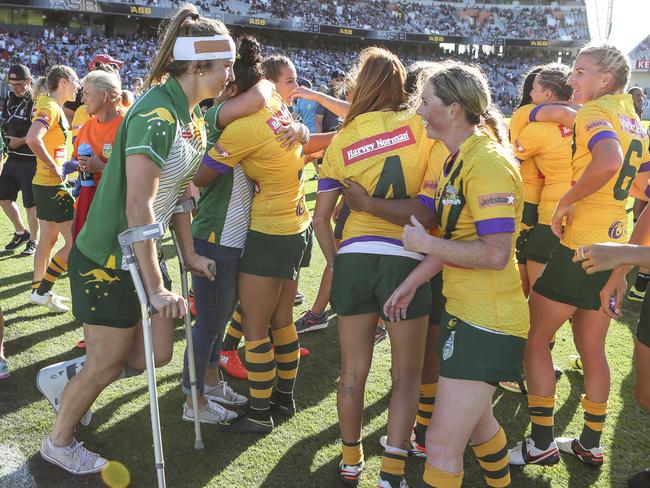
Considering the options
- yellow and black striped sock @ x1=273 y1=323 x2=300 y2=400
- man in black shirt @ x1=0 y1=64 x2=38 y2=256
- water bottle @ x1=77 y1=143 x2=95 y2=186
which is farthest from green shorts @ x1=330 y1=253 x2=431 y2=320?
man in black shirt @ x1=0 y1=64 x2=38 y2=256

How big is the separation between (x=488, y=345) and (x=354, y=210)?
927 mm

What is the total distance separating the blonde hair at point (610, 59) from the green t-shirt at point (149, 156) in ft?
6.77

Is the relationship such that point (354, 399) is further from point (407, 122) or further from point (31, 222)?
point (31, 222)

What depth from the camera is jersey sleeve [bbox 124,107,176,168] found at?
2.51 m

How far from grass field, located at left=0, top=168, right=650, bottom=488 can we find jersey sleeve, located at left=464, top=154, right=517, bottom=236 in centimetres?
167

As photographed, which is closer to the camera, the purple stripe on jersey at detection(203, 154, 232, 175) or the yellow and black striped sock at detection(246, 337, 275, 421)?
the purple stripe on jersey at detection(203, 154, 232, 175)

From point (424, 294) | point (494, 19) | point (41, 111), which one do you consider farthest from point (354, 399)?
point (494, 19)

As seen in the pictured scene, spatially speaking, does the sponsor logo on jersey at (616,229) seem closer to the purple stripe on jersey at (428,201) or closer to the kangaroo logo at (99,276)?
the purple stripe on jersey at (428,201)

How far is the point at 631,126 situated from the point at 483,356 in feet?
5.50

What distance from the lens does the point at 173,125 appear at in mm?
2621

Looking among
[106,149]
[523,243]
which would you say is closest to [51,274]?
[106,149]

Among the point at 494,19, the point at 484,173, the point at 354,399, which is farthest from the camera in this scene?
the point at 494,19

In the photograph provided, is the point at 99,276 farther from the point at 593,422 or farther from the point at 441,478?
the point at 593,422

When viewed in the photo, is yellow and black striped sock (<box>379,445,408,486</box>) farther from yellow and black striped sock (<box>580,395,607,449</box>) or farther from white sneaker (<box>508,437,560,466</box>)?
yellow and black striped sock (<box>580,395,607,449</box>)
